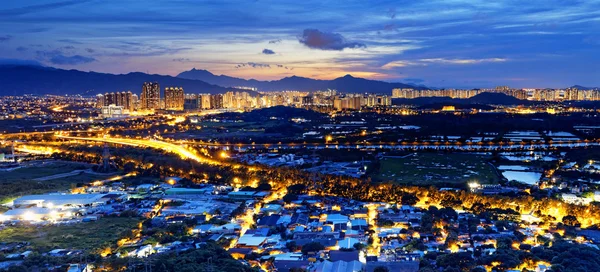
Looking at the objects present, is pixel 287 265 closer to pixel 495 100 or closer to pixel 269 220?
pixel 269 220

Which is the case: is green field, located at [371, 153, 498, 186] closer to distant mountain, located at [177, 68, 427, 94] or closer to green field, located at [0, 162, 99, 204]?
green field, located at [0, 162, 99, 204]

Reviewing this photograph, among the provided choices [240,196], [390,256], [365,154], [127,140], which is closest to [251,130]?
[127,140]

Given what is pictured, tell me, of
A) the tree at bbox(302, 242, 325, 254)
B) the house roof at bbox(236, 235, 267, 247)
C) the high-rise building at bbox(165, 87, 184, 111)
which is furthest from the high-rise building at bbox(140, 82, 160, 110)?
the tree at bbox(302, 242, 325, 254)

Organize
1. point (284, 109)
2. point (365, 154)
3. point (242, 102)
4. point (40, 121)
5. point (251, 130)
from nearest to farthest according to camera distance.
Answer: point (365, 154) → point (251, 130) → point (40, 121) → point (284, 109) → point (242, 102)

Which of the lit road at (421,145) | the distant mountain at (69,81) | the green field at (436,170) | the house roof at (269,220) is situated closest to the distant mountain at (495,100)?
the lit road at (421,145)

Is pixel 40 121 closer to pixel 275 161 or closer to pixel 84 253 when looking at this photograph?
pixel 275 161
